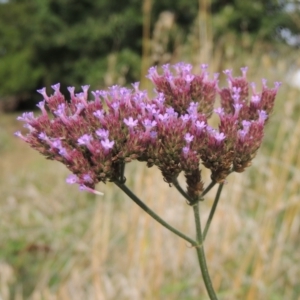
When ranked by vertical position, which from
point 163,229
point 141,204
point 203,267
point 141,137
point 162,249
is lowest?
point 203,267

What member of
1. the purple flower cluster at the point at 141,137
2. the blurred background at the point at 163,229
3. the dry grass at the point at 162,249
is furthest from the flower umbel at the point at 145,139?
the dry grass at the point at 162,249

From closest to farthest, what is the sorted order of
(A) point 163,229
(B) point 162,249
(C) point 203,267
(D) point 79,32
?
(C) point 203,267
(B) point 162,249
(A) point 163,229
(D) point 79,32

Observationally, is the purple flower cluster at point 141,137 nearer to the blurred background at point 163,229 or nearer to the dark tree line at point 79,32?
the blurred background at point 163,229

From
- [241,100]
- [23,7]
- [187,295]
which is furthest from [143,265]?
[23,7]

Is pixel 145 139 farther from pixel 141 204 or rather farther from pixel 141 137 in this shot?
pixel 141 204

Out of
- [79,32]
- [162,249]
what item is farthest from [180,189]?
[79,32]

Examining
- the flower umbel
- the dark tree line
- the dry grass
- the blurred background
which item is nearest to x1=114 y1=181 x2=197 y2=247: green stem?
the flower umbel

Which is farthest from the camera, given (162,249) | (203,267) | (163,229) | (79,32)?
(79,32)

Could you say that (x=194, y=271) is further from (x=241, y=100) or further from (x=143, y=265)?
(x=241, y=100)
